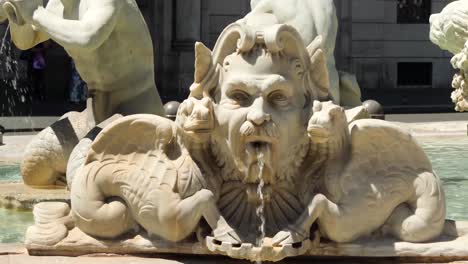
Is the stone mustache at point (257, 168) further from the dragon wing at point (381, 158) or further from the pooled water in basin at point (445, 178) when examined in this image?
the pooled water in basin at point (445, 178)

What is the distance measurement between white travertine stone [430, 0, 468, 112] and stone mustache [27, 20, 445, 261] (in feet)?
11.7

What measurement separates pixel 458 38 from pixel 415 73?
1663 cm

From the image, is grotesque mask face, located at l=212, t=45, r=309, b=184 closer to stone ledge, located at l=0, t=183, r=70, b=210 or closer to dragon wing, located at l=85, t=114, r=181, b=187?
dragon wing, located at l=85, t=114, r=181, b=187

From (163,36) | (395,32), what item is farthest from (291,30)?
(395,32)

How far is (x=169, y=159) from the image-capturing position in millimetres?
4125

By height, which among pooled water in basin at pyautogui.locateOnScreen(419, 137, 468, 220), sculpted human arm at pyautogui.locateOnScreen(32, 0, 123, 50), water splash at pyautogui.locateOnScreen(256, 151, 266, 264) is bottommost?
pooled water in basin at pyautogui.locateOnScreen(419, 137, 468, 220)

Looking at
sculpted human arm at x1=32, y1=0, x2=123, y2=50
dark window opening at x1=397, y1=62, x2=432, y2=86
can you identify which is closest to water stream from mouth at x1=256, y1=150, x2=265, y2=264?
sculpted human arm at x1=32, y1=0, x2=123, y2=50

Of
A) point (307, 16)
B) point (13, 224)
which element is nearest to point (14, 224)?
point (13, 224)

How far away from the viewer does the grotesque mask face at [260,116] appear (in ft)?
12.7

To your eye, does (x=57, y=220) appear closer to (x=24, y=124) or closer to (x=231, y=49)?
(x=231, y=49)

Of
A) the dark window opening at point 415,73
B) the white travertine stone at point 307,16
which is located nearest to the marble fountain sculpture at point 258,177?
the white travertine stone at point 307,16

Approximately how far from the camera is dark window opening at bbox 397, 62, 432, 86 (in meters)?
23.9

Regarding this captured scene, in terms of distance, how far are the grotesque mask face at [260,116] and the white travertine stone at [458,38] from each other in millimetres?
3736

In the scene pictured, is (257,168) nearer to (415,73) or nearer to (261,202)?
(261,202)
